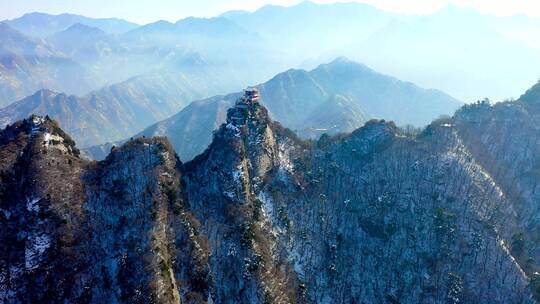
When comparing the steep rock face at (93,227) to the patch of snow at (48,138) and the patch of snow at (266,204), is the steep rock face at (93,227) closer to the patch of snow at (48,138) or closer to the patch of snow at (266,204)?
the patch of snow at (48,138)

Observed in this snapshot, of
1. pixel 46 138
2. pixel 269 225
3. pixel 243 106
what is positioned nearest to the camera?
pixel 46 138

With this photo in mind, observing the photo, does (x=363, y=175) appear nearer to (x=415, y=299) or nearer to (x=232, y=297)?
(x=415, y=299)

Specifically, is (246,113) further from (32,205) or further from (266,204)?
(32,205)

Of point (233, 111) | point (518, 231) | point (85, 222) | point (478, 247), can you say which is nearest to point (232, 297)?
point (85, 222)

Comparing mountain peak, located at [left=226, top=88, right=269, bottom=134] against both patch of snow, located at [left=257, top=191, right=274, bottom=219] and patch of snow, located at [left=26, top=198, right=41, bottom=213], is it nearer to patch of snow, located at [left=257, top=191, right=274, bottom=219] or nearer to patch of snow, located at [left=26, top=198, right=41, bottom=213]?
patch of snow, located at [left=257, top=191, right=274, bottom=219]

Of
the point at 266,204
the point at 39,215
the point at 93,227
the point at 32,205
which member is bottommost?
the point at 266,204

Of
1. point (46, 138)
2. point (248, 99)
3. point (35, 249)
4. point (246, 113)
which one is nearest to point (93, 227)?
point (35, 249)

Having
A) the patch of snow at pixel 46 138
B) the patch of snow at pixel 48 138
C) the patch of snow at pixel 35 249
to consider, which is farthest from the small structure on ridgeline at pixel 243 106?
the patch of snow at pixel 35 249

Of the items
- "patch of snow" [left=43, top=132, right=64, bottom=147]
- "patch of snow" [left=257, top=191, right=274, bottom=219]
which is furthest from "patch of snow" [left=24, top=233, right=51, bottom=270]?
"patch of snow" [left=257, top=191, right=274, bottom=219]
